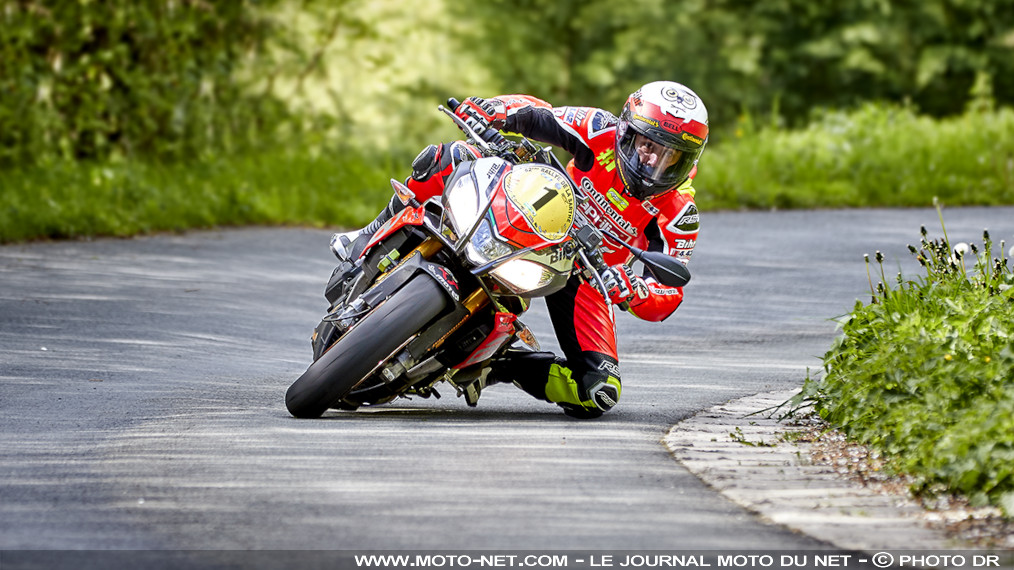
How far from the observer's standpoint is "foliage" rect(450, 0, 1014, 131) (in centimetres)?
3312

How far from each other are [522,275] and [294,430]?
119cm

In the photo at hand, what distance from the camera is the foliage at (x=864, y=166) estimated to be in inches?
702

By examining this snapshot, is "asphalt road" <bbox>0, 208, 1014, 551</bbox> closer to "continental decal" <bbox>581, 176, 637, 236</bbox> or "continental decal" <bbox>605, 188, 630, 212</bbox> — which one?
"continental decal" <bbox>581, 176, 637, 236</bbox>

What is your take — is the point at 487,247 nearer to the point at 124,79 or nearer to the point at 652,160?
the point at 652,160

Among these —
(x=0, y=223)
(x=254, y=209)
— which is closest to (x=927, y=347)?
(x=0, y=223)

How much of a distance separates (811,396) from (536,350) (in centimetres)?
137

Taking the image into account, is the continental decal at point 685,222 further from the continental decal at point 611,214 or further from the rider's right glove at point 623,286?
the rider's right glove at point 623,286

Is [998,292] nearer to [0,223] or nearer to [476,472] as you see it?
[476,472]

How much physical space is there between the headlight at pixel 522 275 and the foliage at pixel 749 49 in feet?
A: 85.3

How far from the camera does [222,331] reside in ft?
32.3

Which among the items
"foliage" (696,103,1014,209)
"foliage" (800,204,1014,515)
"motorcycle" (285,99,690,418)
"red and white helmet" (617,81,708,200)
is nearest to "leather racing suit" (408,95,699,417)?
"red and white helmet" (617,81,708,200)

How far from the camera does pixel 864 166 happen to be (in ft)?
61.7

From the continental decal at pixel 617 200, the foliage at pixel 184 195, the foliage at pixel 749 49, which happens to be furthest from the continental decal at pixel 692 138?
the foliage at pixel 749 49

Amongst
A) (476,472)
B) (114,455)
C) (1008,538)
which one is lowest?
(114,455)
